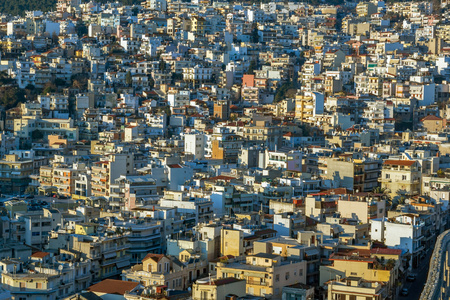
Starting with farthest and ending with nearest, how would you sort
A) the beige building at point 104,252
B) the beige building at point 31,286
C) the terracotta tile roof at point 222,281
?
the beige building at point 104,252 → the beige building at point 31,286 → the terracotta tile roof at point 222,281

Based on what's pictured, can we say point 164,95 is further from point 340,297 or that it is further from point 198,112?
point 340,297

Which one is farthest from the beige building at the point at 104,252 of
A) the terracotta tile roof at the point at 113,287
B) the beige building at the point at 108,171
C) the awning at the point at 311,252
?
the beige building at the point at 108,171

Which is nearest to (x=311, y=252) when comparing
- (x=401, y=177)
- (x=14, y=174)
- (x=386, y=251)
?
(x=386, y=251)

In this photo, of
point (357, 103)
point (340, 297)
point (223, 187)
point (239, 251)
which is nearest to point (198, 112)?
point (357, 103)

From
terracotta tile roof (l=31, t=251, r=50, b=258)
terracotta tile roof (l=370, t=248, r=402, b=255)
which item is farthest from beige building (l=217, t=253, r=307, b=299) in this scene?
terracotta tile roof (l=31, t=251, r=50, b=258)

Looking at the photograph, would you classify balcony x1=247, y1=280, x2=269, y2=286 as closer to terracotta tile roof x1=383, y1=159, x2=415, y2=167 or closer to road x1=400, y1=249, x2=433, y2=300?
road x1=400, y1=249, x2=433, y2=300

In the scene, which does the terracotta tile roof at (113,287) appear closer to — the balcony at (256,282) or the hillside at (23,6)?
the balcony at (256,282)
